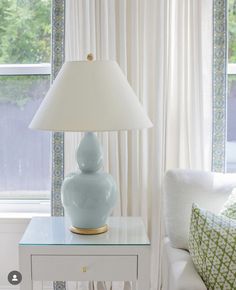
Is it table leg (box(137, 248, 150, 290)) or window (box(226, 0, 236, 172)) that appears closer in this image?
table leg (box(137, 248, 150, 290))

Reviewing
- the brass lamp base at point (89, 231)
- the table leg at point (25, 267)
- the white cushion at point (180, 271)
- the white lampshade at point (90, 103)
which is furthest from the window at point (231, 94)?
the table leg at point (25, 267)

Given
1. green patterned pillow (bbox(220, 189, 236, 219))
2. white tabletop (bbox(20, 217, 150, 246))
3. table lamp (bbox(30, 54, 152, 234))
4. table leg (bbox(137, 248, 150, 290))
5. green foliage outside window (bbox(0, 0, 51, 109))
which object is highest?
green foliage outside window (bbox(0, 0, 51, 109))

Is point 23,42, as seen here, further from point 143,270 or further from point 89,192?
point 143,270

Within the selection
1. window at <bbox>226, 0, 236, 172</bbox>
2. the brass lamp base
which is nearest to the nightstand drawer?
the brass lamp base

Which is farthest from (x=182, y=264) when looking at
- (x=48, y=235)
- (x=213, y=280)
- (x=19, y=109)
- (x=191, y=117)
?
(x=19, y=109)

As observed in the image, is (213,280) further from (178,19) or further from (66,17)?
(66,17)

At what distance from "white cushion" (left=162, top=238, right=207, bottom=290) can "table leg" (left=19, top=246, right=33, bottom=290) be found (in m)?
0.60

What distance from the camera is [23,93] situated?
265 centimetres

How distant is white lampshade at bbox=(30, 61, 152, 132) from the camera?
6.03ft

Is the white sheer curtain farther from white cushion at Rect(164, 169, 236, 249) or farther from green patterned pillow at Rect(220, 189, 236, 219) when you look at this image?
green patterned pillow at Rect(220, 189, 236, 219)

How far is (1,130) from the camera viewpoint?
2674mm

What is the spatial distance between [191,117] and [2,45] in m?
1.13

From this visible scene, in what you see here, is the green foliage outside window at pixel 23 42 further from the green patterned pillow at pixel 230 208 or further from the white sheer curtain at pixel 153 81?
the green patterned pillow at pixel 230 208

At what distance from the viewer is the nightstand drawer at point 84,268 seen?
6.50 ft
